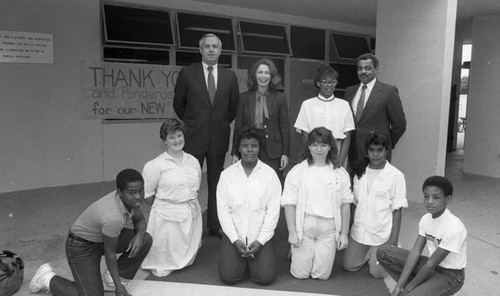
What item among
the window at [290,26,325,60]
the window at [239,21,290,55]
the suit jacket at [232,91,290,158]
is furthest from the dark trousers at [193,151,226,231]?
the window at [290,26,325,60]

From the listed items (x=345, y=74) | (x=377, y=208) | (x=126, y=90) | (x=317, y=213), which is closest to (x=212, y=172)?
(x=317, y=213)

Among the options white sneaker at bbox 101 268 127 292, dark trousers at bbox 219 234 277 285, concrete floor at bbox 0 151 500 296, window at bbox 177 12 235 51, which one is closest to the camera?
white sneaker at bbox 101 268 127 292

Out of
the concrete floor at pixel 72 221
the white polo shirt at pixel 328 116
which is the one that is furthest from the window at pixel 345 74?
the white polo shirt at pixel 328 116

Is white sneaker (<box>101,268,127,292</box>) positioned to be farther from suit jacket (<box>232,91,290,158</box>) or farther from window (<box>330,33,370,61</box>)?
window (<box>330,33,370,61</box>)

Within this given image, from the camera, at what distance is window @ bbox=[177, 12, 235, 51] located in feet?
21.9

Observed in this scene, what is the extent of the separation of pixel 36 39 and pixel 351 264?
187 inches

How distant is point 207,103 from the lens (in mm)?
3879

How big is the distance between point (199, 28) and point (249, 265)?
4.53 metres

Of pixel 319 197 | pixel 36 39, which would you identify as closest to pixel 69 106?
pixel 36 39

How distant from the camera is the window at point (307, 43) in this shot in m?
8.07

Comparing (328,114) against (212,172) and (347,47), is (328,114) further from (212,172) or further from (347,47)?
(347,47)

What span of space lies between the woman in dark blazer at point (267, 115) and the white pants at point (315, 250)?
0.73 meters

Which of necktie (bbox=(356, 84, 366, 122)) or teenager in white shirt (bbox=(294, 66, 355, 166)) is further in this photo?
necktie (bbox=(356, 84, 366, 122))

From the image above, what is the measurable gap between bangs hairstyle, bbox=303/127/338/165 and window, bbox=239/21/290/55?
4.23 m
